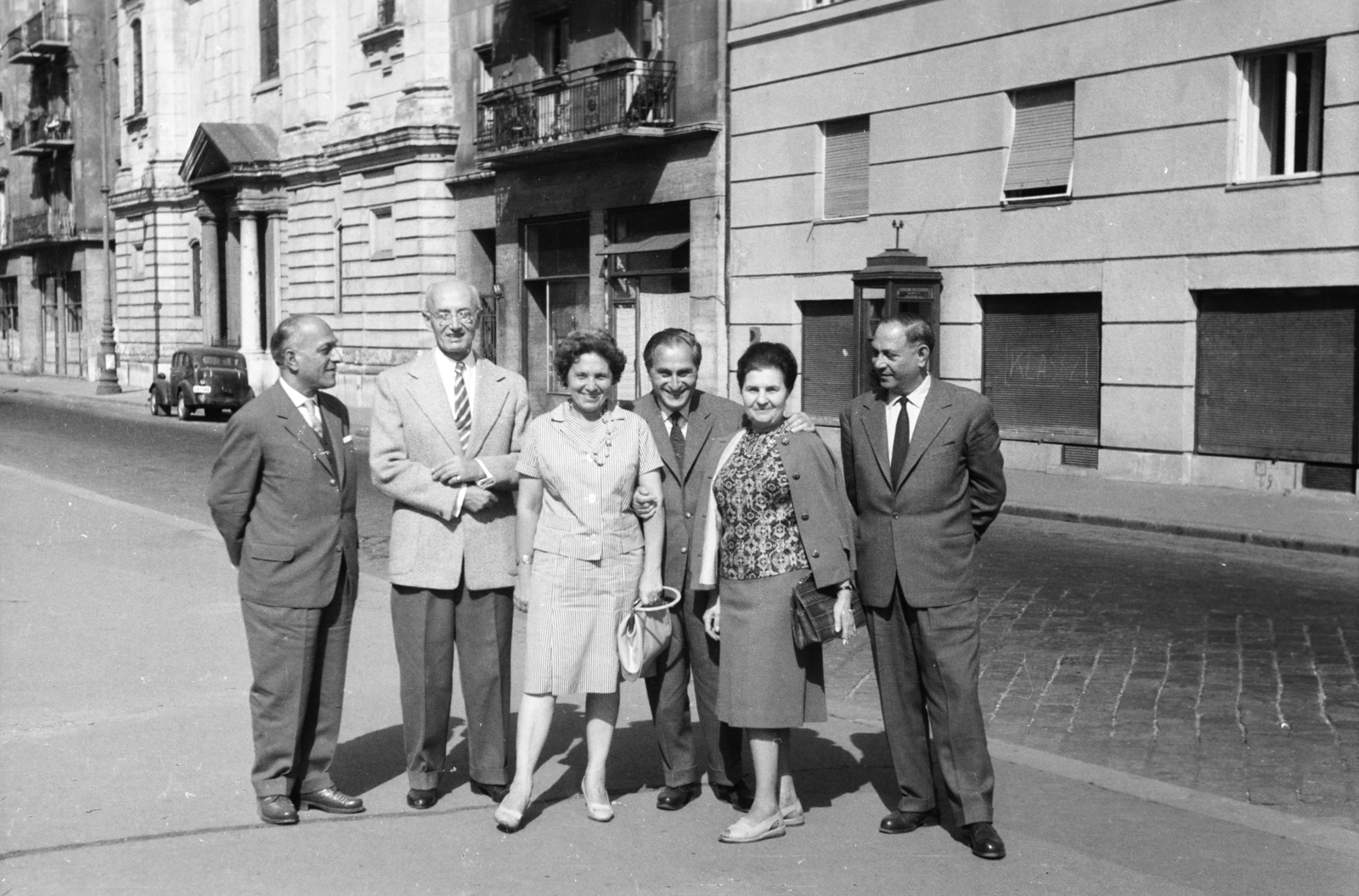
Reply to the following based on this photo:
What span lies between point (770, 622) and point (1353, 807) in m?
2.50

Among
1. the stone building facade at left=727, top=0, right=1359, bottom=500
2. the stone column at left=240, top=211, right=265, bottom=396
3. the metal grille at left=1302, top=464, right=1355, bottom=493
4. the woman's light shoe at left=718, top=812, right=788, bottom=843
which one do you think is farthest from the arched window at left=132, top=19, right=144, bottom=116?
the woman's light shoe at left=718, top=812, right=788, bottom=843

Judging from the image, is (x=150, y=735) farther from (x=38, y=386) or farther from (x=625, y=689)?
(x=38, y=386)

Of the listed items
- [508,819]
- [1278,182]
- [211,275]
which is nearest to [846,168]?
→ [1278,182]

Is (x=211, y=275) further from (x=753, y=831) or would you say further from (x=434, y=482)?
(x=753, y=831)

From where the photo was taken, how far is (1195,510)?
1681 cm

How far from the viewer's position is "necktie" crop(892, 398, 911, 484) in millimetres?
6129

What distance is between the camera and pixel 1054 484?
19547mm

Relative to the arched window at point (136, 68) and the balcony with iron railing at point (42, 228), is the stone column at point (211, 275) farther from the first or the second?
the balcony with iron railing at point (42, 228)

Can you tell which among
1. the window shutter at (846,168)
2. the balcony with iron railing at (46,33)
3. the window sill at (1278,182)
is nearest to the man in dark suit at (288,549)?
the window sill at (1278,182)

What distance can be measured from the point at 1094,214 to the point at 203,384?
20.8 m

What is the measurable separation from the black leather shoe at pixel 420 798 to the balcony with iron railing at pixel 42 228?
59113 mm

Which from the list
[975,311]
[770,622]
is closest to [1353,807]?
[770,622]

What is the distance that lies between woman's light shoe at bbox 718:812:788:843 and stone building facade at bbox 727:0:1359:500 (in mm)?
13714

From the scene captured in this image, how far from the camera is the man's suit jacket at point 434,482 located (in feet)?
21.1
